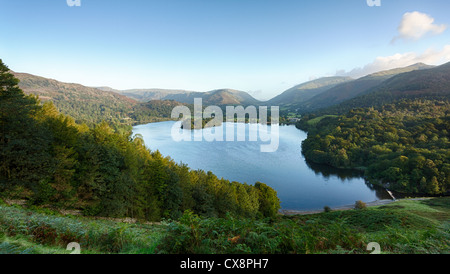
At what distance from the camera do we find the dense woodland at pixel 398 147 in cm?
3984

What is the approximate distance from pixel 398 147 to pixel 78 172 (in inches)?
2801

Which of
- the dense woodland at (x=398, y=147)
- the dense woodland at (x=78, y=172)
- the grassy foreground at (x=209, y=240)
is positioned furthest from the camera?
the dense woodland at (x=398, y=147)

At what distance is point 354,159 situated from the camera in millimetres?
56688

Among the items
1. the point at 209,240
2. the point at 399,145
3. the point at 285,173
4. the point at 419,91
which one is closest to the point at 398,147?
the point at 399,145

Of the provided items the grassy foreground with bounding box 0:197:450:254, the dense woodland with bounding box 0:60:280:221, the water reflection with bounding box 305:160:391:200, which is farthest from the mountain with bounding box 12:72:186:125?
the grassy foreground with bounding box 0:197:450:254

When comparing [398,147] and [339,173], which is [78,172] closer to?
[339,173]

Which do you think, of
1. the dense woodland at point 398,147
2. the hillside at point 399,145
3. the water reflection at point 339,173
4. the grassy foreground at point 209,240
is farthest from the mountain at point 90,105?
the grassy foreground at point 209,240

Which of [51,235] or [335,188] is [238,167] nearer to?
[335,188]

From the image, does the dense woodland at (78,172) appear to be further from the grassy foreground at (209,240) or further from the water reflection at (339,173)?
the water reflection at (339,173)

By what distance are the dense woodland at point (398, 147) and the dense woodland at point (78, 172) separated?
4221 cm

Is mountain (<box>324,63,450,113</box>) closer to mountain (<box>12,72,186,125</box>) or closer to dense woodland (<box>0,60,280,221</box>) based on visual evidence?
dense woodland (<box>0,60,280,221</box>)

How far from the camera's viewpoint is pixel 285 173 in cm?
4844

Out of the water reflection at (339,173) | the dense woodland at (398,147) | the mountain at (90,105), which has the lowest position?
the water reflection at (339,173)

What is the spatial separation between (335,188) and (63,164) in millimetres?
46941
